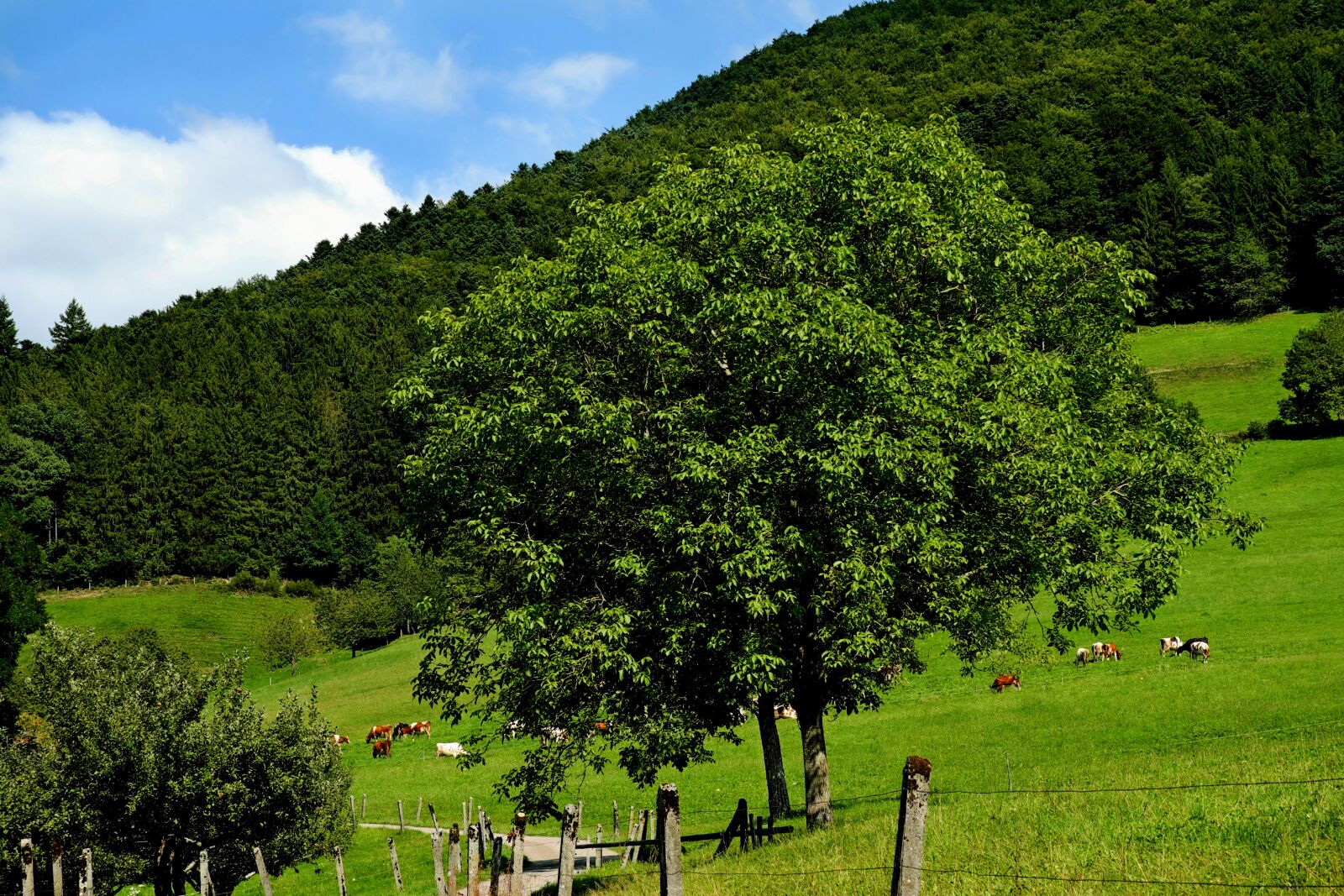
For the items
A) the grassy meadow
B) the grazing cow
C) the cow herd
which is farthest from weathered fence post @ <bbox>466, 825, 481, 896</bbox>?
the grazing cow

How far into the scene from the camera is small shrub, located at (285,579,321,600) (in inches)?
5625

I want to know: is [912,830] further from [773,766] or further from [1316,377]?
[1316,377]

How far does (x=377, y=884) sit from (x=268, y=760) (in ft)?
25.7

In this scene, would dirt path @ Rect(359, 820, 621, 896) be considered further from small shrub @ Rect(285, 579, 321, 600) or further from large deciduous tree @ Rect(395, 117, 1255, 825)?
small shrub @ Rect(285, 579, 321, 600)

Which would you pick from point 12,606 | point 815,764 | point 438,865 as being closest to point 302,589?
point 12,606

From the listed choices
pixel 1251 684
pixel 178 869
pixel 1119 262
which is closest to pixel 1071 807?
pixel 1119 262

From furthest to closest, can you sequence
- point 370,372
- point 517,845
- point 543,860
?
point 370,372 → point 543,860 → point 517,845

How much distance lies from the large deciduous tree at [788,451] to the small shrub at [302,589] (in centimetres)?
12834

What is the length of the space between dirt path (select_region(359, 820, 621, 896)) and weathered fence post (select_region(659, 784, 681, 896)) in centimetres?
1464

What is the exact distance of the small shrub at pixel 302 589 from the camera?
469ft

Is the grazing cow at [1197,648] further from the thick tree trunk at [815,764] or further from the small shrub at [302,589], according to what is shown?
the small shrub at [302,589]

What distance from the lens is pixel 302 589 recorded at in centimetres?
14375

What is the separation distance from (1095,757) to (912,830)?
27.4 m

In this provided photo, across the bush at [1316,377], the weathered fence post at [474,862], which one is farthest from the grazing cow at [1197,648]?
the bush at [1316,377]
